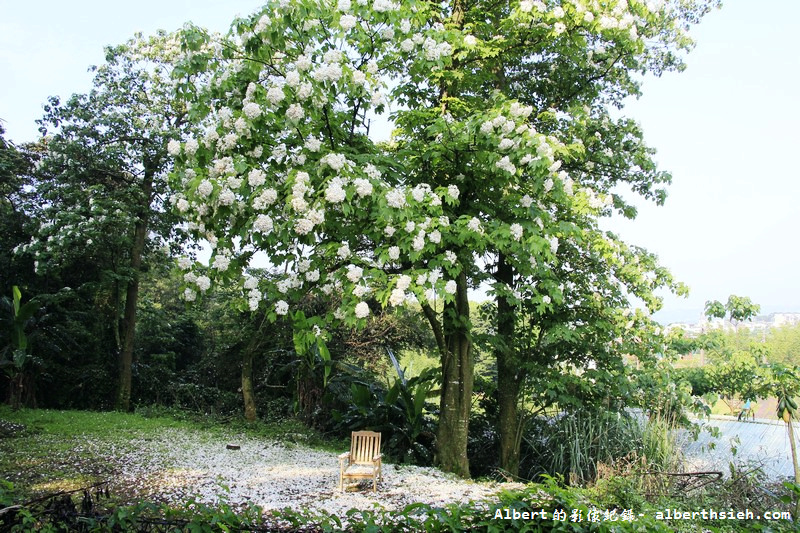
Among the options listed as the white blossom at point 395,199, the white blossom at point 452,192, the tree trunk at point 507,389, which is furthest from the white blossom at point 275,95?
the tree trunk at point 507,389

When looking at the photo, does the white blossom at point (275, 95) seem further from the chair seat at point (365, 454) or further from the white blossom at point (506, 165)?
the chair seat at point (365, 454)

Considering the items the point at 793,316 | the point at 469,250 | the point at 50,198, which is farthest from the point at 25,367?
the point at 793,316

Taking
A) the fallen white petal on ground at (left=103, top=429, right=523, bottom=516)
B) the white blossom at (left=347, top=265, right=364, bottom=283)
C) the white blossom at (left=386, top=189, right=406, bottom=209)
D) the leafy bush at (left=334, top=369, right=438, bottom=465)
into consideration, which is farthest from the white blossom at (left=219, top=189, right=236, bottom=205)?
the leafy bush at (left=334, top=369, right=438, bottom=465)

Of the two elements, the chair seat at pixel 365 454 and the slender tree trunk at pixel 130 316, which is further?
the slender tree trunk at pixel 130 316

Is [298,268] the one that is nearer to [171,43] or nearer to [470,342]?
[470,342]

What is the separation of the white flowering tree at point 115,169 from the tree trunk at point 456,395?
6.51 metres

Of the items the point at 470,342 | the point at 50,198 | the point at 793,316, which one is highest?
the point at 50,198

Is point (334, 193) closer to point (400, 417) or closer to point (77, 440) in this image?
point (400, 417)

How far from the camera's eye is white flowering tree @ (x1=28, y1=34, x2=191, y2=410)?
10.4m

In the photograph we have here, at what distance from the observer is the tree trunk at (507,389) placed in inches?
316

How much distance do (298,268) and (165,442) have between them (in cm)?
418

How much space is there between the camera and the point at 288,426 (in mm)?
9711

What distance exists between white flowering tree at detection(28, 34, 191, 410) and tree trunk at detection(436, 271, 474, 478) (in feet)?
21.4

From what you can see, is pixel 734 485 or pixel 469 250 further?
pixel 469 250
